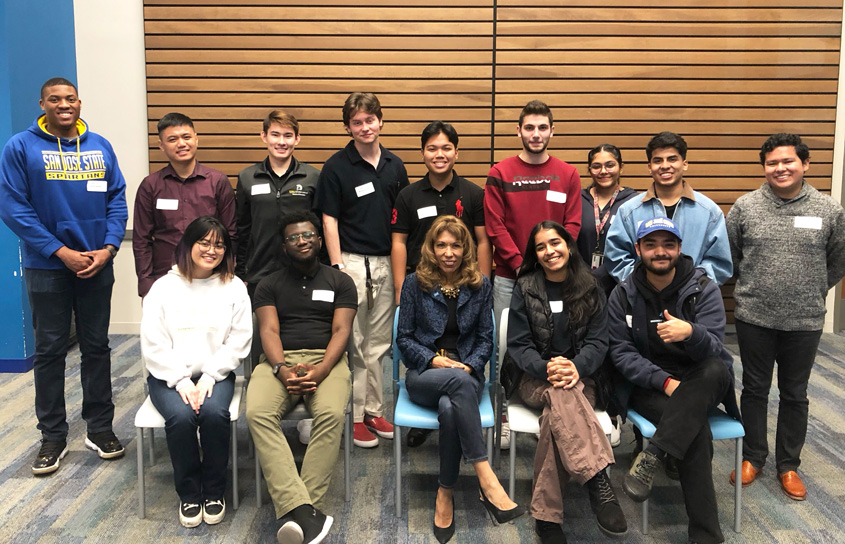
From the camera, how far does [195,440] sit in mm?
2588

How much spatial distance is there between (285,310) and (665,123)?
387 centimetres

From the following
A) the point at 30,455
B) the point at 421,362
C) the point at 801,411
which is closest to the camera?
the point at 421,362

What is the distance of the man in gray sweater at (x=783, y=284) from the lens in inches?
110

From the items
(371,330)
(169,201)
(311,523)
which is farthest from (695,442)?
(169,201)

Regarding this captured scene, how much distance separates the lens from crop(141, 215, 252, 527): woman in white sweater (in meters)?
2.60

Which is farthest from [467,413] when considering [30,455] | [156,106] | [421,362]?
[156,106]

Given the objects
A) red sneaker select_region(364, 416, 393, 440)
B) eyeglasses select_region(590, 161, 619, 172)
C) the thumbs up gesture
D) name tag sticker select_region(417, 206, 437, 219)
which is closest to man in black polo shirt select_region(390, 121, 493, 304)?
name tag sticker select_region(417, 206, 437, 219)

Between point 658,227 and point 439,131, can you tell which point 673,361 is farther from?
point 439,131

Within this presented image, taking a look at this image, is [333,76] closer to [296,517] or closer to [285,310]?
[285,310]

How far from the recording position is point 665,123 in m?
5.35

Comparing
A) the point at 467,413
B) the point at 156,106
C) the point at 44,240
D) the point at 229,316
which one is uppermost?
the point at 156,106

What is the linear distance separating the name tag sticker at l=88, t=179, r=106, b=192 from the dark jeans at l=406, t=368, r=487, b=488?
6.00 ft

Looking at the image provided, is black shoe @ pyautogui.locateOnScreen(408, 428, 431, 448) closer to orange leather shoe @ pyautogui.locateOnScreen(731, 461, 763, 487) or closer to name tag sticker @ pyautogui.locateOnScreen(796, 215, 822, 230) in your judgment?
orange leather shoe @ pyautogui.locateOnScreen(731, 461, 763, 487)

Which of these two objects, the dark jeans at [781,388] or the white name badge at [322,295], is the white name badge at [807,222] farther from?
the white name badge at [322,295]
